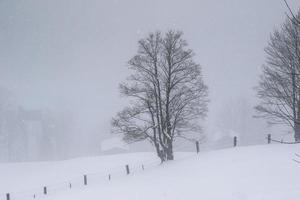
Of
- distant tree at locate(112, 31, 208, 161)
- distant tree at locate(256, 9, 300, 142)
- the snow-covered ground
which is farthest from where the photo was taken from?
distant tree at locate(112, 31, 208, 161)

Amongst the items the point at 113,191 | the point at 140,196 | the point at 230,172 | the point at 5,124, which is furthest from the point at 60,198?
the point at 5,124

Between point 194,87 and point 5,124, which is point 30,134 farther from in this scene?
point 194,87

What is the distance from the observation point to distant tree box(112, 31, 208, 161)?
23.8 m

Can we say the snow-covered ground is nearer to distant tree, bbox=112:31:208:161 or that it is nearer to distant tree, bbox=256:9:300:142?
distant tree, bbox=112:31:208:161

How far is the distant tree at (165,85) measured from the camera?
23.8m

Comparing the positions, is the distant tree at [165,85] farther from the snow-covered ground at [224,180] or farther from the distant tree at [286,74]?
the distant tree at [286,74]

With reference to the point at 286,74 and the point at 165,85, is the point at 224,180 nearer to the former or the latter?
the point at 165,85

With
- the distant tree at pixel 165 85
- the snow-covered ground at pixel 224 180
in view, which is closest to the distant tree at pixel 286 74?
the snow-covered ground at pixel 224 180

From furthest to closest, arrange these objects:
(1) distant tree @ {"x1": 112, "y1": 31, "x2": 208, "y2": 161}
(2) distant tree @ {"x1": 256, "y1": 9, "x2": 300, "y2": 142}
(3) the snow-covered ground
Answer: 1. (1) distant tree @ {"x1": 112, "y1": 31, "x2": 208, "y2": 161}
2. (2) distant tree @ {"x1": 256, "y1": 9, "x2": 300, "y2": 142}
3. (3) the snow-covered ground

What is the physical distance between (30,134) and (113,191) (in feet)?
308

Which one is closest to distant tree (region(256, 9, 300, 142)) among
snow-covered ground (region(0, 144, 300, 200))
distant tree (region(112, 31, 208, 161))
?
snow-covered ground (region(0, 144, 300, 200))

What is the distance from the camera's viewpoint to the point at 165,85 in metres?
24.6

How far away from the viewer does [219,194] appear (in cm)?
1238

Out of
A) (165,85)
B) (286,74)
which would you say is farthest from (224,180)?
(286,74)
